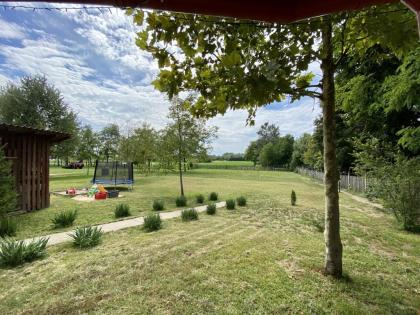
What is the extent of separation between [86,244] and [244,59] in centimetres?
512

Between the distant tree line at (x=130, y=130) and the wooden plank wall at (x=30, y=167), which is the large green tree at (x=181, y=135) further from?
the wooden plank wall at (x=30, y=167)

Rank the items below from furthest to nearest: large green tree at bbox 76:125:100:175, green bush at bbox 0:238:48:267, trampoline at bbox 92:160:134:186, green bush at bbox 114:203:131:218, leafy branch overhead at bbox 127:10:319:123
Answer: large green tree at bbox 76:125:100:175 < trampoline at bbox 92:160:134:186 < green bush at bbox 114:203:131:218 < green bush at bbox 0:238:48:267 < leafy branch overhead at bbox 127:10:319:123

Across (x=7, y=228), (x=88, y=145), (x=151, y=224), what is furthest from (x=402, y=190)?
(x=88, y=145)

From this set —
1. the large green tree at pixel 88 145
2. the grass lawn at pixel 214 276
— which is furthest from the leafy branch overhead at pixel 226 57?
the large green tree at pixel 88 145

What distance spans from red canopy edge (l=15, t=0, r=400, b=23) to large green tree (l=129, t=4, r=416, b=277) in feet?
2.13

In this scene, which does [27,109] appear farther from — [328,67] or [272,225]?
[328,67]

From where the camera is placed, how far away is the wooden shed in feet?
33.5

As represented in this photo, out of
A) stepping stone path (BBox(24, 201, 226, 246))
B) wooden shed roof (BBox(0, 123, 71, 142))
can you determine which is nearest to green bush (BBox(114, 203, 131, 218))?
stepping stone path (BBox(24, 201, 226, 246))

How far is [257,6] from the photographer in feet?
6.00

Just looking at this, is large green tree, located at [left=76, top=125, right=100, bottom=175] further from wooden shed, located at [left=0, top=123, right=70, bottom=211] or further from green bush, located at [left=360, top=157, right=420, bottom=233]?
green bush, located at [left=360, top=157, right=420, bottom=233]

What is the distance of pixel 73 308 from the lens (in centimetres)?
348

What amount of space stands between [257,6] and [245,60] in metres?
1.44

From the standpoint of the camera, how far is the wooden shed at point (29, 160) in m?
10.2

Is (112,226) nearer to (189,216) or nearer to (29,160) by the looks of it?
(189,216)
